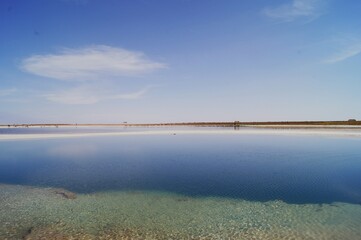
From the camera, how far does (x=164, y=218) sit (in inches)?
438

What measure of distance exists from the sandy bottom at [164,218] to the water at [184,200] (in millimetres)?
33

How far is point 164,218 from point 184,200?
213 cm

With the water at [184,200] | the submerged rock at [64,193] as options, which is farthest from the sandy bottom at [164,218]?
the submerged rock at [64,193]

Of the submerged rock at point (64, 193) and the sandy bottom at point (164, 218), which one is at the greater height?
the submerged rock at point (64, 193)

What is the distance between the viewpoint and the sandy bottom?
9750 millimetres

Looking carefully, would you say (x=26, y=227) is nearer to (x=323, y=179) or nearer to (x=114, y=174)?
(x=114, y=174)

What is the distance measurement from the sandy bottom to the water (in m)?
0.03

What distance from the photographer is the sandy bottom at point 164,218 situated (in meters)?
9.75

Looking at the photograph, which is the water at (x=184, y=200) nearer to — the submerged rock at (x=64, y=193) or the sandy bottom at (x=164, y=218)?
the sandy bottom at (x=164, y=218)

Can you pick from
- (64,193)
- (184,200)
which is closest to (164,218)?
(184,200)

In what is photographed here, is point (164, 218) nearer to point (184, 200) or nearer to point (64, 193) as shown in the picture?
point (184, 200)

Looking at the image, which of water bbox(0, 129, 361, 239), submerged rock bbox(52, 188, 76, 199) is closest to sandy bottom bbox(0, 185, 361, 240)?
water bbox(0, 129, 361, 239)

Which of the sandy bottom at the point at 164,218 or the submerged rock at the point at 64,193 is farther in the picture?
the submerged rock at the point at 64,193

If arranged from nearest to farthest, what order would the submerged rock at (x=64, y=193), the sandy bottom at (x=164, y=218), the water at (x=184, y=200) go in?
the sandy bottom at (x=164, y=218), the water at (x=184, y=200), the submerged rock at (x=64, y=193)
